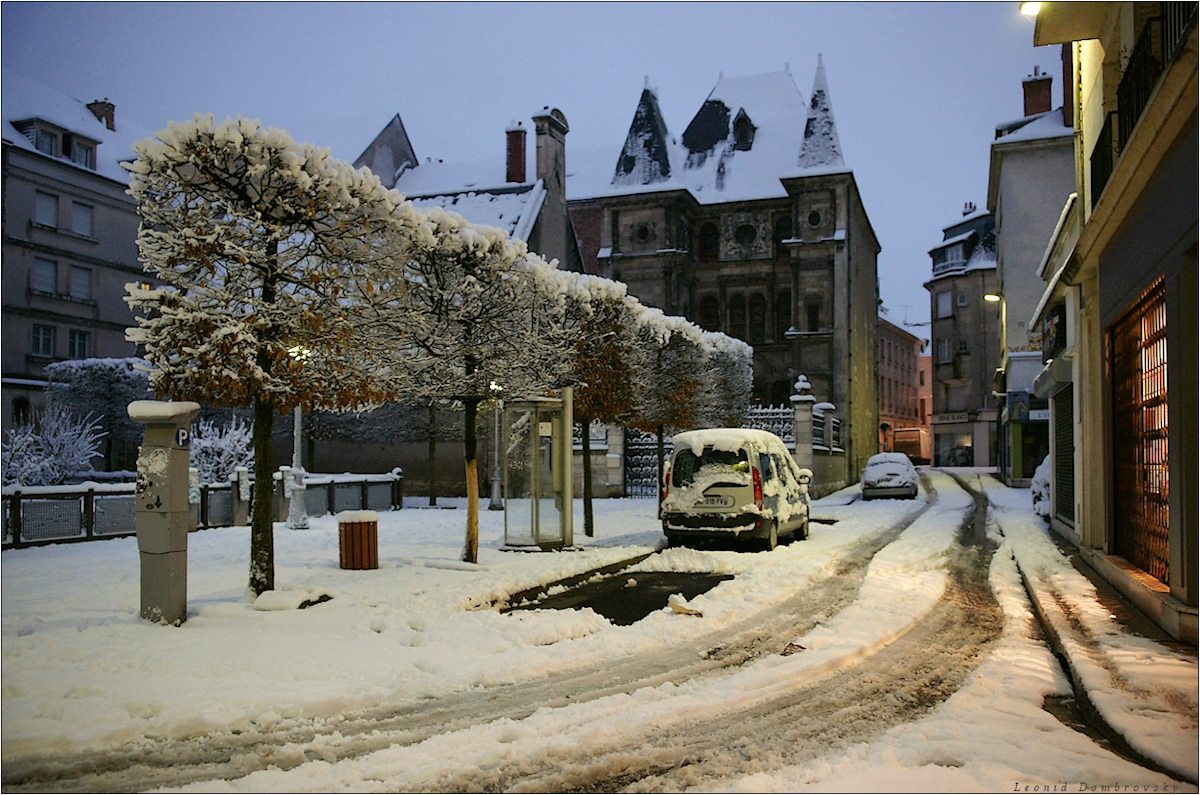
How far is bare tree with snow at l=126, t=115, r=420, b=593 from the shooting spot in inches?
356

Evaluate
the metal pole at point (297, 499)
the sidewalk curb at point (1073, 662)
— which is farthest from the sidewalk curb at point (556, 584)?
the metal pole at point (297, 499)

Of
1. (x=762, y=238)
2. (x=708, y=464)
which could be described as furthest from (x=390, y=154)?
(x=708, y=464)

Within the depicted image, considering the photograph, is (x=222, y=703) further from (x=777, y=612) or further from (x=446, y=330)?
(x=446, y=330)

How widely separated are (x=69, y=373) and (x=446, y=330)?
26405 millimetres

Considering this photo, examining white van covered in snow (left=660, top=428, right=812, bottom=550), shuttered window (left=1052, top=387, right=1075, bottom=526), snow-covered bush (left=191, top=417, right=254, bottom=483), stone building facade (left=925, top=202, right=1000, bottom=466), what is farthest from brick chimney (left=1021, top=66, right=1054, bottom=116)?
snow-covered bush (left=191, top=417, right=254, bottom=483)

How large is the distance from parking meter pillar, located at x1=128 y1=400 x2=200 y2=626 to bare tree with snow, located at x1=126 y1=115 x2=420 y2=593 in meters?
0.77

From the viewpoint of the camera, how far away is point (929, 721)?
18.9 ft

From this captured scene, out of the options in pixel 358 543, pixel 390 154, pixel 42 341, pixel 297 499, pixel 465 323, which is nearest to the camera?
pixel 358 543

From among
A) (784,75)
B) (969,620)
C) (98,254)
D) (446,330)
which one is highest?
(784,75)

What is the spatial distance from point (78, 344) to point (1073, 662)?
43.5 meters

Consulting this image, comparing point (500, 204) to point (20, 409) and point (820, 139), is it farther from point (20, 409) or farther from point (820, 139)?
point (20, 409)

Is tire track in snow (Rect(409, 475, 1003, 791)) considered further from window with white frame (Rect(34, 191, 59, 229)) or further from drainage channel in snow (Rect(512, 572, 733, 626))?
window with white frame (Rect(34, 191, 59, 229))

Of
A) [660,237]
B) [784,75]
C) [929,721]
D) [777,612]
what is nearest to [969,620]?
[777,612]

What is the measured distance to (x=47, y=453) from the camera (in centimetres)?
2727
